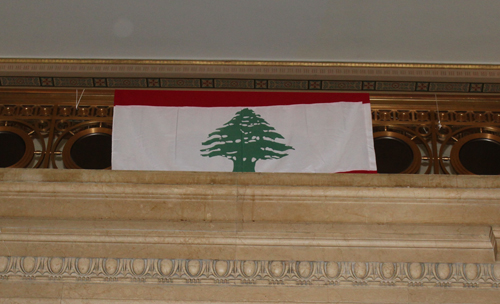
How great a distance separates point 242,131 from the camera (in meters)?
5.09

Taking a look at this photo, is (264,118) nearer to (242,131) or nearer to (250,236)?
(242,131)

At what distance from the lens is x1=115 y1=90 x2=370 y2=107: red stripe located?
537 centimetres

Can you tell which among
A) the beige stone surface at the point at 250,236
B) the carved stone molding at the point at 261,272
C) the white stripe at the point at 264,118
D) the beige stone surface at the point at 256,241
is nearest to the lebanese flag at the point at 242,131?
the white stripe at the point at 264,118

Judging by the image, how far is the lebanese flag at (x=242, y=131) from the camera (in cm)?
490

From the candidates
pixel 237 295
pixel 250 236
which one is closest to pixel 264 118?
pixel 250 236

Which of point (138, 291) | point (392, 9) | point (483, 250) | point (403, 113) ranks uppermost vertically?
point (392, 9)

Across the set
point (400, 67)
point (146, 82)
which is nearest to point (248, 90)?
point (146, 82)

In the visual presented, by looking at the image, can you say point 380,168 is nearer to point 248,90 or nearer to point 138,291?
point 248,90

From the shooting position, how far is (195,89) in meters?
5.90

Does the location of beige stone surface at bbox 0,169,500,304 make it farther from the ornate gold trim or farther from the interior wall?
the ornate gold trim

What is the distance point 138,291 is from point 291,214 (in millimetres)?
1035

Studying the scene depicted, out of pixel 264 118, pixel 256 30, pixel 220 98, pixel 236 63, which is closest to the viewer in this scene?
pixel 264 118

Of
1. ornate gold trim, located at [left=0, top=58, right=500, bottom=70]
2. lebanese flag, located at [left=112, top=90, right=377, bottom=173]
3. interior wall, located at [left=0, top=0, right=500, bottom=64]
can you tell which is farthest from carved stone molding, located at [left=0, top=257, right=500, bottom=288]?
ornate gold trim, located at [left=0, top=58, right=500, bottom=70]

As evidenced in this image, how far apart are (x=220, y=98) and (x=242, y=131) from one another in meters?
0.47
